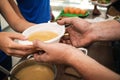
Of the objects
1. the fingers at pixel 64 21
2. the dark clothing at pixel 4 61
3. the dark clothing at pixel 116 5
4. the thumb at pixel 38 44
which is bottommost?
the dark clothing at pixel 4 61

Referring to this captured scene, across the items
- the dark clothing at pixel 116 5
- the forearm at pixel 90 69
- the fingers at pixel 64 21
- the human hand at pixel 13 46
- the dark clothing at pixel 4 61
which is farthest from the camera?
the dark clothing at pixel 116 5

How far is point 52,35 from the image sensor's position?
915mm

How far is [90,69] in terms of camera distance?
2.36 ft

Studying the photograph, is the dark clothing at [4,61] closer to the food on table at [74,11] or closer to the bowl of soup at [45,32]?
the bowl of soup at [45,32]

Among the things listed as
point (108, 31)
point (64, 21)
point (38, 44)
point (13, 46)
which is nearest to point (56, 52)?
point (38, 44)

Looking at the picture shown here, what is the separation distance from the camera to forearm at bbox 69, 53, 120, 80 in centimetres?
69

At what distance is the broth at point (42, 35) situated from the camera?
0.89 m

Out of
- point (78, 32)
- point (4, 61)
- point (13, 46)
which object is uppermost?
point (13, 46)

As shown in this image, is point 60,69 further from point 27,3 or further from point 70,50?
point 27,3

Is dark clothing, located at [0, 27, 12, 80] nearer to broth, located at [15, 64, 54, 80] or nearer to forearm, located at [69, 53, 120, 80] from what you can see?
broth, located at [15, 64, 54, 80]

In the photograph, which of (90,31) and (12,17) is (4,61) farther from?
(90,31)

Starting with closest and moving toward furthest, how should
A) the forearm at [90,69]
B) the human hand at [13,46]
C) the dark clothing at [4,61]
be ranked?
1. the forearm at [90,69]
2. the human hand at [13,46]
3. the dark clothing at [4,61]

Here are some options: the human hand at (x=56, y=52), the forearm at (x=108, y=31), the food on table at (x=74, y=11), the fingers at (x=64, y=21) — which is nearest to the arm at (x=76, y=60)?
the human hand at (x=56, y=52)

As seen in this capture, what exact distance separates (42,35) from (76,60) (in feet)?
0.84
